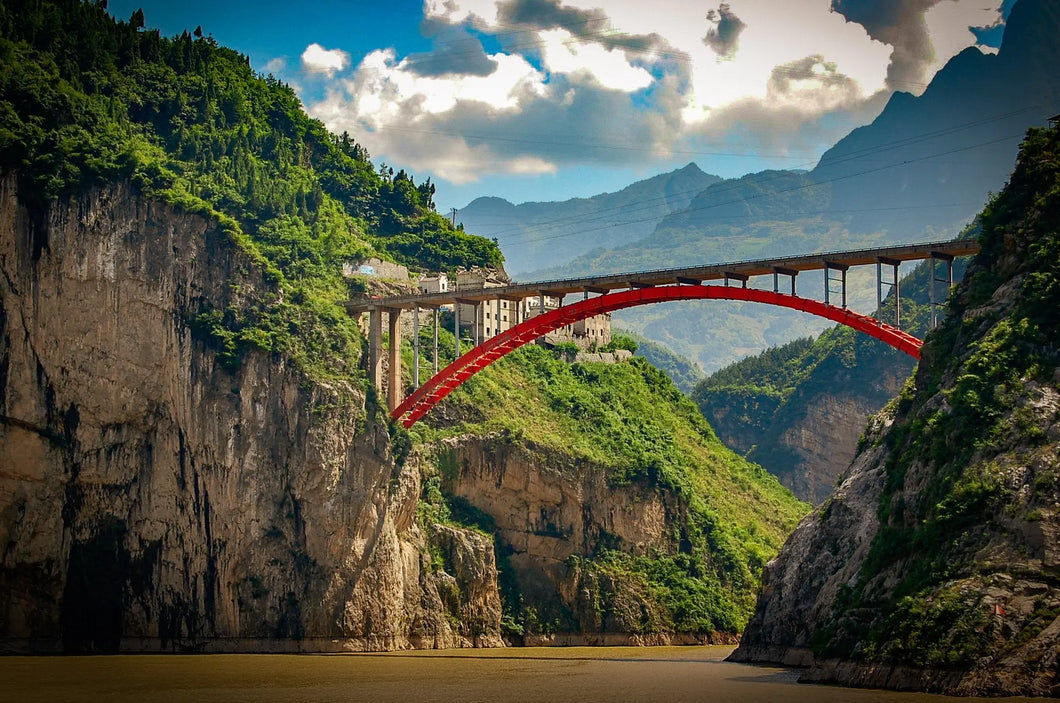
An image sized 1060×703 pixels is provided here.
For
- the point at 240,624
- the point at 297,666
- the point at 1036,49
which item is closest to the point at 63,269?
the point at 240,624

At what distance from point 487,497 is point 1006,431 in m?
37.5

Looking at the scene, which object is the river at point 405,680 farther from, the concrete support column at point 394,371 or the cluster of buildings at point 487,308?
the cluster of buildings at point 487,308

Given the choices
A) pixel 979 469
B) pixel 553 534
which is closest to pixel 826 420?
pixel 553 534

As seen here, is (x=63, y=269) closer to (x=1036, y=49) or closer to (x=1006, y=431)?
(x=1006, y=431)

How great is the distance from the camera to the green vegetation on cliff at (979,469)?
40.2 meters

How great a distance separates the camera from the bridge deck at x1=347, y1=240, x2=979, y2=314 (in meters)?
55.8

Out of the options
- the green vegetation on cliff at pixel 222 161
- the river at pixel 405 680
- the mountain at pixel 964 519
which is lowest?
the river at pixel 405 680

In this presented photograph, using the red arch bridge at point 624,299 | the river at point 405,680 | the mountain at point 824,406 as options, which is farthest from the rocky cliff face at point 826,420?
the river at point 405,680

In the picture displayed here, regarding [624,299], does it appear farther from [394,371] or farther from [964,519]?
[964,519]

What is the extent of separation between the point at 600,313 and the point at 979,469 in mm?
26620

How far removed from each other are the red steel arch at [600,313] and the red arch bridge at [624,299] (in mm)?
42

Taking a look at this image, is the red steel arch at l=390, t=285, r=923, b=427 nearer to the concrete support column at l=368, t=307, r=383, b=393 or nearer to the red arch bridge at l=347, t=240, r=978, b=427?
the red arch bridge at l=347, t=240, r=978, b=427

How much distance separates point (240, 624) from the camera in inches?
2569

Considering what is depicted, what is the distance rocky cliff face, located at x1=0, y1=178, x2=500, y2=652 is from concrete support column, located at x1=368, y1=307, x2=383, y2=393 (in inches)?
169
